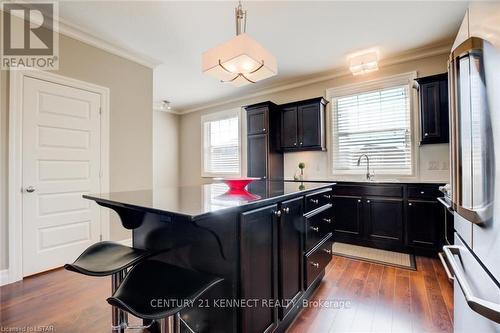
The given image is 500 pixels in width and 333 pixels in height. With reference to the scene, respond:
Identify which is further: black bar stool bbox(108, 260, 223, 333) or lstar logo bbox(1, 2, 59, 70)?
lstar logo bbox(1, 2, 59, 70)

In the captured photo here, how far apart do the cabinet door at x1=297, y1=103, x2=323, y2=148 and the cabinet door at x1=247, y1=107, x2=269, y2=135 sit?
2.03 feet

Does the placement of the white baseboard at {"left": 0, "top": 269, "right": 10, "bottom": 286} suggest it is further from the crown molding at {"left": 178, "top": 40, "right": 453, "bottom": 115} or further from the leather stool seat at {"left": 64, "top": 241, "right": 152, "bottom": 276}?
the crown molding at {"left": 178, "top": 40, "right": 453, "bottom": 115}

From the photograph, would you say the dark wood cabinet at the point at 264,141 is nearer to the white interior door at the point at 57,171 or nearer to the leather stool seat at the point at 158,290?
the white interior door at the point at 57,171

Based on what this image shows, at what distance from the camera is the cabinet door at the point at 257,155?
4.26 meters

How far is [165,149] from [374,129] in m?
4.97

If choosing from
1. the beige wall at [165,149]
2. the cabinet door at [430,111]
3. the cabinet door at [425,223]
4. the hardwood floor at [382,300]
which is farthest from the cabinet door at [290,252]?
the beige wall at [165,149]

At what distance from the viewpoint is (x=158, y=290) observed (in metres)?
0.95

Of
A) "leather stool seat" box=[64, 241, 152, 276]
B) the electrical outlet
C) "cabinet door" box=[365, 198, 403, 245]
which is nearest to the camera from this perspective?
"leather stool seat" box=[64, 241, 152, 276]

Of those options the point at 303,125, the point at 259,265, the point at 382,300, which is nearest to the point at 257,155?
the point at 303,125

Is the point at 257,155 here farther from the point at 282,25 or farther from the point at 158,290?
the point at 158,290

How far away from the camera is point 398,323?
1.69m

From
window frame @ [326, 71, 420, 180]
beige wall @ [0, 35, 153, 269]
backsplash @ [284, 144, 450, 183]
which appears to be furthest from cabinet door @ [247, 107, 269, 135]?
beige wall @ [0, 35, 153, 269]

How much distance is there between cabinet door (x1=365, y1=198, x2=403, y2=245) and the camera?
10.1 ft

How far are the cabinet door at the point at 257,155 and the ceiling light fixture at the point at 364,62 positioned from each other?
1.75 m
